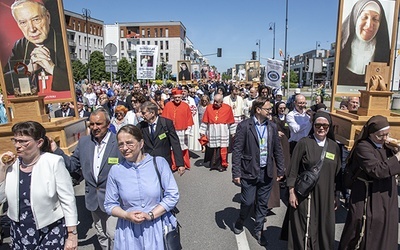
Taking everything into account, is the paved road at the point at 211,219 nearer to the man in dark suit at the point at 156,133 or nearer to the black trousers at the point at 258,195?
the black trousers at the point at 258,195

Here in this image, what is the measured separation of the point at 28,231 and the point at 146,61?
1111cm

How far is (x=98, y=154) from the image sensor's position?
3344 millimetres

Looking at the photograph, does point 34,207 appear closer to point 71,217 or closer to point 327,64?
point 71,217

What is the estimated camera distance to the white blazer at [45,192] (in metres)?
2.56

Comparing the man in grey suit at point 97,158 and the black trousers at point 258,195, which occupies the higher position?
the man in grey suit at point 97,158

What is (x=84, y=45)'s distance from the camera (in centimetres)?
7738

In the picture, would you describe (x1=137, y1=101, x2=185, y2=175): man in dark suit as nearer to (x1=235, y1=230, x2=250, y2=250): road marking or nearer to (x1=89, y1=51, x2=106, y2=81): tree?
(x1=235, y1=230, x2=250, y2=250): road marking

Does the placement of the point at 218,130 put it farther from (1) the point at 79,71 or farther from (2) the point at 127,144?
(1) the point at 79,71

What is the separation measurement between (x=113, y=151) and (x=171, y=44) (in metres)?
99.1

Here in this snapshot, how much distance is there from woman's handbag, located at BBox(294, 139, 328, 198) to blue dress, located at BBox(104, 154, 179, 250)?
1.43 m

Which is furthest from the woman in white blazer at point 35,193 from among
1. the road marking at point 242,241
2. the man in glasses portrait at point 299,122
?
the man in glasses portrait at point 299,122

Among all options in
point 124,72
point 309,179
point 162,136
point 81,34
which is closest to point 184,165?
point 162,136

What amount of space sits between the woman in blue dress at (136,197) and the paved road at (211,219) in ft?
5.57

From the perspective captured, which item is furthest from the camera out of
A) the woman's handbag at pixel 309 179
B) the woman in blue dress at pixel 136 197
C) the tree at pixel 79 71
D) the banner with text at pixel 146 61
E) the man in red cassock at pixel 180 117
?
the tree at pixel 79 71
